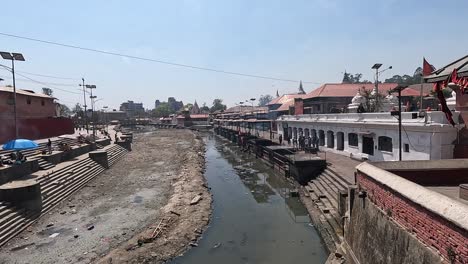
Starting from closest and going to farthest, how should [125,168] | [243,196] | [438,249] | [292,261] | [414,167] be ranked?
[438,249] < [414,167] < [292,261] < [243,196] < [125,168]

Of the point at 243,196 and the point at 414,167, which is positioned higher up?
the point at 414,167

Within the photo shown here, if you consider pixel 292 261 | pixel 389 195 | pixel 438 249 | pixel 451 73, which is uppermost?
pixel 451 73

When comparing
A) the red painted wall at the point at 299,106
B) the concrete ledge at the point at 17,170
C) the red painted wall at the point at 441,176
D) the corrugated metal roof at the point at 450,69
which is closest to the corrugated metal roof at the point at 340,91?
the red painted wall at the point at 299,106

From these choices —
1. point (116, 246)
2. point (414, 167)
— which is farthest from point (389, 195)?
point (116, 246)

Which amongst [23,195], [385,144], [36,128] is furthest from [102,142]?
[385,144]

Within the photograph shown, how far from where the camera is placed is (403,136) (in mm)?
19297

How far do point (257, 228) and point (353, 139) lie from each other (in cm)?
1380

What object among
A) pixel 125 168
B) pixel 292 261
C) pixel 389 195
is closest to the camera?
pixel 389 195

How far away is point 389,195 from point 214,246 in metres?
9.46

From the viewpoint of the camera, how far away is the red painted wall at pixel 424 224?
5379 millimetres

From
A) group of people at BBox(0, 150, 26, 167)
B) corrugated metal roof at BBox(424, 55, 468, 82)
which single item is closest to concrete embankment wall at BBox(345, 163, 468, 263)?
corrugated metal roof at BBox(424, 55, 468, 82)

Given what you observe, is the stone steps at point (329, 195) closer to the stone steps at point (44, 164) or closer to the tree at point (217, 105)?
the stone steps at point (44, 164)

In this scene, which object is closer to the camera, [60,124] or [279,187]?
[279,187]

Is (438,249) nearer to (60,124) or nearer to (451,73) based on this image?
(451,73)
